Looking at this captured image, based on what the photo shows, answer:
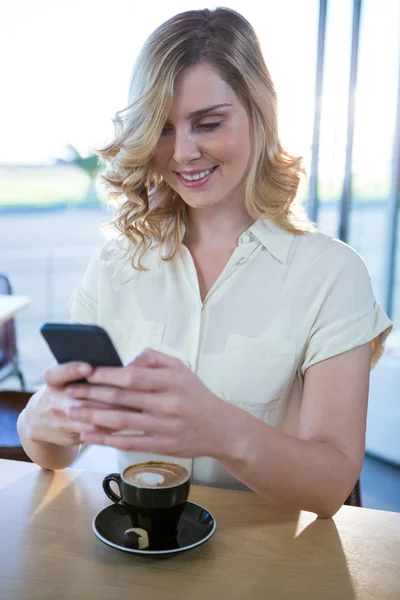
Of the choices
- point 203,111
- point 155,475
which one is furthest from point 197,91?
point 155,475

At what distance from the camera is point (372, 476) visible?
324 centimetres

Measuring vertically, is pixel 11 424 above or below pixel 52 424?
below

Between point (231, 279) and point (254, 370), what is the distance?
0.21 m

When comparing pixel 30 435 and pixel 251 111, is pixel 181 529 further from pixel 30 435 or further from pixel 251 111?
pixel 251 111

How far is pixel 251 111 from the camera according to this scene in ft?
4.45

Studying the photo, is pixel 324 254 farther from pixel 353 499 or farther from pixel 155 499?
pixel 155 499

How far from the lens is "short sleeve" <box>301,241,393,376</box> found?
1.23 m

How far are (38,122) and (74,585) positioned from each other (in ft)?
23.5

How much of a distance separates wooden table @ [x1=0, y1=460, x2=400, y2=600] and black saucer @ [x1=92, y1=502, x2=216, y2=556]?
0.07 feet

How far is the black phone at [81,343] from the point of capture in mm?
764

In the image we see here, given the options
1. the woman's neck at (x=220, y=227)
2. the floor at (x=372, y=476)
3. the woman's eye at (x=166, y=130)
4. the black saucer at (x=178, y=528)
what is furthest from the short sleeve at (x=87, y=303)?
the floor at (x=372, y=476)

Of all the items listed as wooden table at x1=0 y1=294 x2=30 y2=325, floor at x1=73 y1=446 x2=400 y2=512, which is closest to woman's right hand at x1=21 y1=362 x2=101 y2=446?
wooden table at x1=0 y1=294 x2=30 y2=325

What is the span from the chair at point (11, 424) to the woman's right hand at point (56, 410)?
0.84m

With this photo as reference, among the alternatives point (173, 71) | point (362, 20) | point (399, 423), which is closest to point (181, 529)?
point (173, 71)
